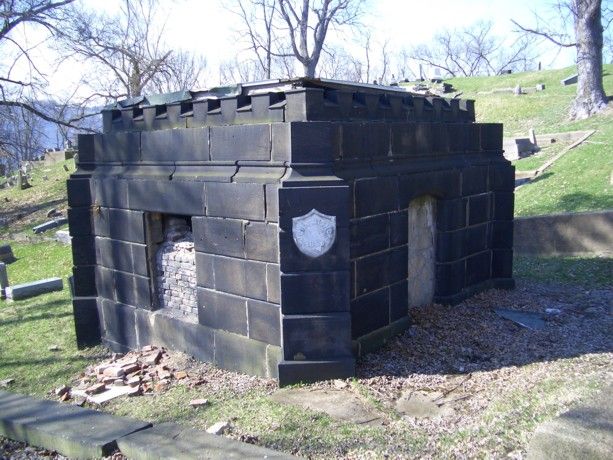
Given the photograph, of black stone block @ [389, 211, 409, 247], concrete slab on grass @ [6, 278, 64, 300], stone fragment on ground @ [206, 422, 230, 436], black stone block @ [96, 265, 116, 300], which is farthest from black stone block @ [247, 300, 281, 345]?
concrete slab on grass @ [6, 278, 64, 300]

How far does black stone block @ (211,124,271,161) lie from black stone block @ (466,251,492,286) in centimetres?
389

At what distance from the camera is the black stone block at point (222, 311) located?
6.37m

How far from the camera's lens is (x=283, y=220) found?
5.65 metres

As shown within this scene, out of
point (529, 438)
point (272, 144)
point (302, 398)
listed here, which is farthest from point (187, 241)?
point (529, 438)

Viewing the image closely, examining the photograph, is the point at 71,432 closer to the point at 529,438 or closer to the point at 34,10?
the point at 529,438

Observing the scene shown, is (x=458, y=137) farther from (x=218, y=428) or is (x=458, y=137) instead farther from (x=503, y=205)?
(x=218, y=428)

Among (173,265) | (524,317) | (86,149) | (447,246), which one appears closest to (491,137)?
(447,246)

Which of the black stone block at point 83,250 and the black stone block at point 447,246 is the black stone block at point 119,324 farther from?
the black stone block at point 447,246

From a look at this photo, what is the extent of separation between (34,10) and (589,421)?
2035 centimetres

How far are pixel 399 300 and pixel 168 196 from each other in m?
3.02

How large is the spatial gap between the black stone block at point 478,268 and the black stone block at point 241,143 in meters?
3.89

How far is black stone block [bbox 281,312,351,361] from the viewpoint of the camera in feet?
19.0

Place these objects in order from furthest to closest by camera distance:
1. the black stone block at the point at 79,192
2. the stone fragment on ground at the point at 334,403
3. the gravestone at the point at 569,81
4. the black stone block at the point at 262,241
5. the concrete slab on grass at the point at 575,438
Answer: the gravestone at the point at 569,81 → the black stone block at the point at 79,192 → the black stone block at the point at 262,241 → the stone fragment on ground at the point at 334,403 → the concrete slab on grass at the point at 575,438

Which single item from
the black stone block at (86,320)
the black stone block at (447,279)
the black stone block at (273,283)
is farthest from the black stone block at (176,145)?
the black stone block at (447,279)
